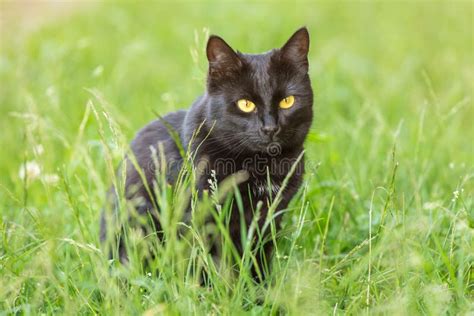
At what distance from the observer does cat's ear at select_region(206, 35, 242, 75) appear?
2.83 m

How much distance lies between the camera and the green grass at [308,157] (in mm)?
2357

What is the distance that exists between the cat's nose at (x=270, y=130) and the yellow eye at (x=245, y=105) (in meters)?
0.12

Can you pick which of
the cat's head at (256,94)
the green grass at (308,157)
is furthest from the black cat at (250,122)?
the green grass at (308,157)

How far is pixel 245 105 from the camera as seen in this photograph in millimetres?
2852

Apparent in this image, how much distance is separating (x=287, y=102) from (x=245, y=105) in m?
0.20

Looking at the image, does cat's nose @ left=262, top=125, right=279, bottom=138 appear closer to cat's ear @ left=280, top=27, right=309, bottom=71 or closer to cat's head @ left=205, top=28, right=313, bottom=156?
cat's head @ left=205, top=28, right=313, bottom=156

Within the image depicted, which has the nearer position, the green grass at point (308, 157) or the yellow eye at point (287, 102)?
the green grass at point (308, 157)

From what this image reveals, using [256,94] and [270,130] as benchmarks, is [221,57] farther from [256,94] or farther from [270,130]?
[270,130]

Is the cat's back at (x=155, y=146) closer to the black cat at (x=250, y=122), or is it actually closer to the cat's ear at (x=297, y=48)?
the black cat at (x=250, y=122)

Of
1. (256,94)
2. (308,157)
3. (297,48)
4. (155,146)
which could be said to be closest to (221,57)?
(256,94)

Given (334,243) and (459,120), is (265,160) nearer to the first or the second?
(334,243)

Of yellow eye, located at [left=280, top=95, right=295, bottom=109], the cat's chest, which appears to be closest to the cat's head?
yellow eye, located at [left=280, top=95, right=295, bottom=109]

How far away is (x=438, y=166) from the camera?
3.92m

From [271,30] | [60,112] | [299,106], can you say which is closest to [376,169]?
[299,106]
